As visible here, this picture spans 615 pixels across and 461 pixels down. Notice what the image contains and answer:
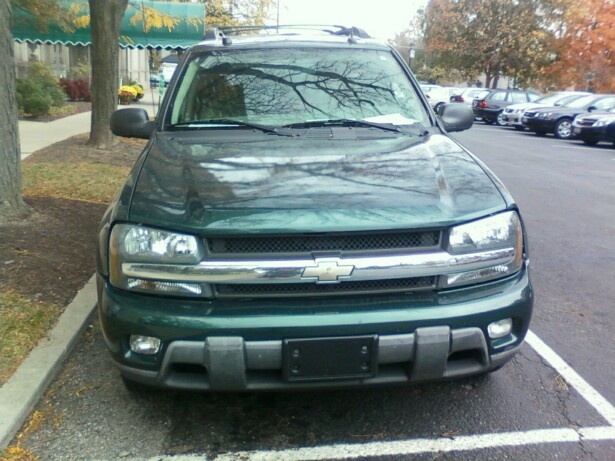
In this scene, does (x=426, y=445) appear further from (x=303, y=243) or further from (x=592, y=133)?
(x=592, y=133)

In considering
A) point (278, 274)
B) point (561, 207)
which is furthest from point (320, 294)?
point (561, 207)

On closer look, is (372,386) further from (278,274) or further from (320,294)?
(278,274)

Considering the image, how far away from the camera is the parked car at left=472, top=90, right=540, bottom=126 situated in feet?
88.0

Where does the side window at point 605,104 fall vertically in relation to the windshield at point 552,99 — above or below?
above

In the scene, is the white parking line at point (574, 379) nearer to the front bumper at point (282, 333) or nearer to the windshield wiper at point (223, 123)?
the front bumper at point (282, 333)

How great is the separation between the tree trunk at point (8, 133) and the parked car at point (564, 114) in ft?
59.2

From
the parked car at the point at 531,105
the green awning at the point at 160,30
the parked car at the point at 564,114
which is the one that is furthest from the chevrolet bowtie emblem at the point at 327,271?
the parked car at the point at 531,105

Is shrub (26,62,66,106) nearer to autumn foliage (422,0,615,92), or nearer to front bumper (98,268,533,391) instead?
→ front bumper (98,268,533,391)

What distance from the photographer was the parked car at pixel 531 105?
22.2 m

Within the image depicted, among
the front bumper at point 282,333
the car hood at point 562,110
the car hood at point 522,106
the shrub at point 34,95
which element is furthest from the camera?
the car hood at point 522,106

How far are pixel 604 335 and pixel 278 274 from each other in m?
2.67

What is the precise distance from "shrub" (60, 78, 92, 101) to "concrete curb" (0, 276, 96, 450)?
2069 centimetres

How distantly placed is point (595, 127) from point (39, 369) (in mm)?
17887

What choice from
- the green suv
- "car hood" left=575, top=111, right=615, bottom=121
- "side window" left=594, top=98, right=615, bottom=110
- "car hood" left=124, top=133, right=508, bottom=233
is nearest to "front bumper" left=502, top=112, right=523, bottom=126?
"side window" left=594, top=98, right=615, bottom=110
